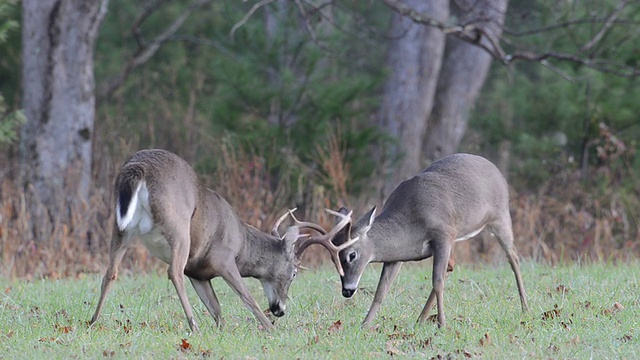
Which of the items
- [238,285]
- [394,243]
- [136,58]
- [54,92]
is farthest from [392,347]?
[136,58]

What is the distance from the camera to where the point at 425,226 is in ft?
23.9

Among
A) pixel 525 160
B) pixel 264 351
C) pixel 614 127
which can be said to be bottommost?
pixel 525 160

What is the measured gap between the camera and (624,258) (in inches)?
460

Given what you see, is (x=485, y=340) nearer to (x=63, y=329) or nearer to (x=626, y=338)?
(x=626, y=338)

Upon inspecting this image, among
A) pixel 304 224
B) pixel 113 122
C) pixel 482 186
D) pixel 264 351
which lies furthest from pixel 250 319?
pixel 113 122

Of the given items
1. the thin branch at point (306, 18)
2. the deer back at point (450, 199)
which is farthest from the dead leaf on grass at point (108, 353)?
the thin branch at point (306, 18)

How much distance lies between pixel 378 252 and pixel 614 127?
27.0 ft

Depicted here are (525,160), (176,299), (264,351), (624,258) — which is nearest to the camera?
(264,351)

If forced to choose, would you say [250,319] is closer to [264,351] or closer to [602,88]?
[264,351]

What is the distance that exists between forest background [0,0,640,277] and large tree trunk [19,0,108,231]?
0.06 feet

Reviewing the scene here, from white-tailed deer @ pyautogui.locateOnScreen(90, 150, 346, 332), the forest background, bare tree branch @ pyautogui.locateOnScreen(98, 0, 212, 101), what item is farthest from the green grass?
bare tree branch @ pyautogui.locateOnScreen(98, 0, 212, 101)

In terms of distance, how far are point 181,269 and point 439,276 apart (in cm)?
177

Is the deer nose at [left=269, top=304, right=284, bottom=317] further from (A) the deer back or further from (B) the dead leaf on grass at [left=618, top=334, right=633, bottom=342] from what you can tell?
(B) the dead leaf on grass at [left=618, top=334, right=633, bottom=342]

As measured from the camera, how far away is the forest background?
1152cm
